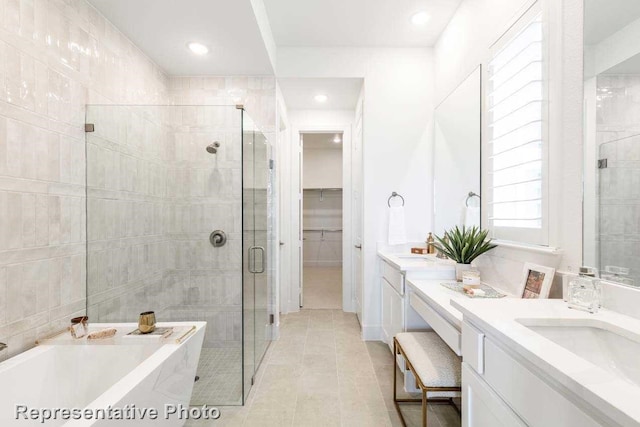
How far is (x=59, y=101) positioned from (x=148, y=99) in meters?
1.02

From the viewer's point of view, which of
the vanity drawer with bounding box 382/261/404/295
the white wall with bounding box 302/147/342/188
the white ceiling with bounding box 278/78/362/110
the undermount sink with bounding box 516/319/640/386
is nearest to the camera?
the undermount sink with bounding box 516/319/640/386

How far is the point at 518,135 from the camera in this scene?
1607mm

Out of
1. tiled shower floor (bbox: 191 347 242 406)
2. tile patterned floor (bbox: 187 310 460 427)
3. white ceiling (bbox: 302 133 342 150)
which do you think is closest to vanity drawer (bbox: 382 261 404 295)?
tile patterned floor (bbox: 187 310 460 427)

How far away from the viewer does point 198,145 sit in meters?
2.49

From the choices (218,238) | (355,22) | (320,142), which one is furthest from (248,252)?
(320,142)

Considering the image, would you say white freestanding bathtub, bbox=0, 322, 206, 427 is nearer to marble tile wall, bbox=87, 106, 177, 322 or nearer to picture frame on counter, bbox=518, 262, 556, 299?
marble tile wall, bbox=87, 106, 177, 322

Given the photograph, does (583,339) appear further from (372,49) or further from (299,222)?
(299,222)

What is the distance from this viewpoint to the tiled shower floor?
6.55ft

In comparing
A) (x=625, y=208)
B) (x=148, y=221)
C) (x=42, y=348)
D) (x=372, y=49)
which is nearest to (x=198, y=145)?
(x=148, y=221)

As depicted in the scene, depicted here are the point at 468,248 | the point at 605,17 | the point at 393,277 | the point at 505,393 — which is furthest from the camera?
the point at 393,277

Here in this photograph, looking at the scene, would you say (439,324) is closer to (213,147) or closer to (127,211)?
(213,147)

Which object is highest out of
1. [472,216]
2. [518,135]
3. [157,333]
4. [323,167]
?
[323,167]

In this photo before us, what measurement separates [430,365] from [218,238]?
1848 mm

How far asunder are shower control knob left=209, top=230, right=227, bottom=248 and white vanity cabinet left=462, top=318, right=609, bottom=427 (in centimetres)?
196
